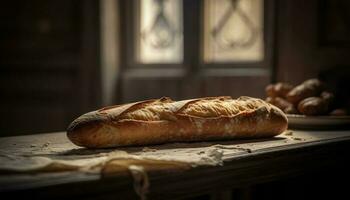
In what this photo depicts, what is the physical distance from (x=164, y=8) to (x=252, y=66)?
0.65 meters

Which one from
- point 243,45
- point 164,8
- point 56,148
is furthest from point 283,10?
point 56,148

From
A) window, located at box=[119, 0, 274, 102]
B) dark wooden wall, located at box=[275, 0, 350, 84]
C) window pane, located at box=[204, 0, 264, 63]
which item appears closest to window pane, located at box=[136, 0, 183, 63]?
window, located at box=[119, 0, 274, 102]

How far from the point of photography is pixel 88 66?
10.5 feet

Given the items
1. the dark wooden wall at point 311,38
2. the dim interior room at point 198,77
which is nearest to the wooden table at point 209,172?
the dim interior room at point 198,77

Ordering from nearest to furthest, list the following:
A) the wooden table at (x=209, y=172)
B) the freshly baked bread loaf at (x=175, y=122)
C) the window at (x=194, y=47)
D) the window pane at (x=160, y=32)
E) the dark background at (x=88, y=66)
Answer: the wooden table at (x=209, y=172), the freshly baked bread loaf at (x=175, y=122), the dark background at (x=88, y=66), the window at (x=194, y=47), the window pane at (x=160, y=32)

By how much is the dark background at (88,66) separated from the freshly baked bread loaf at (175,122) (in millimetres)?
945

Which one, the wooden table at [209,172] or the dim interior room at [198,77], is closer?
the wooden table at [209,172]

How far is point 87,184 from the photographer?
1208 mm

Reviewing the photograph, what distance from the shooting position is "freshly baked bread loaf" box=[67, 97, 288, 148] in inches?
63.0

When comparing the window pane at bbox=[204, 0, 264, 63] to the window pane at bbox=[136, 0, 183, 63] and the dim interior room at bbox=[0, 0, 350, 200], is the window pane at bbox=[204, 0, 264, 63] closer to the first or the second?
the dim interior room at bbox=[0, 0, 350, 200]

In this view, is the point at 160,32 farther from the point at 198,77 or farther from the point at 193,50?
the point at 198,77

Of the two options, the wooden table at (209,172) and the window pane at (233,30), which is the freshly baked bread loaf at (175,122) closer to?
the wooden table at (209,172)

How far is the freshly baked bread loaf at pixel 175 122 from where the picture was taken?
5.25 feet

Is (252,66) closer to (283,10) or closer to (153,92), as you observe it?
(283,10)
